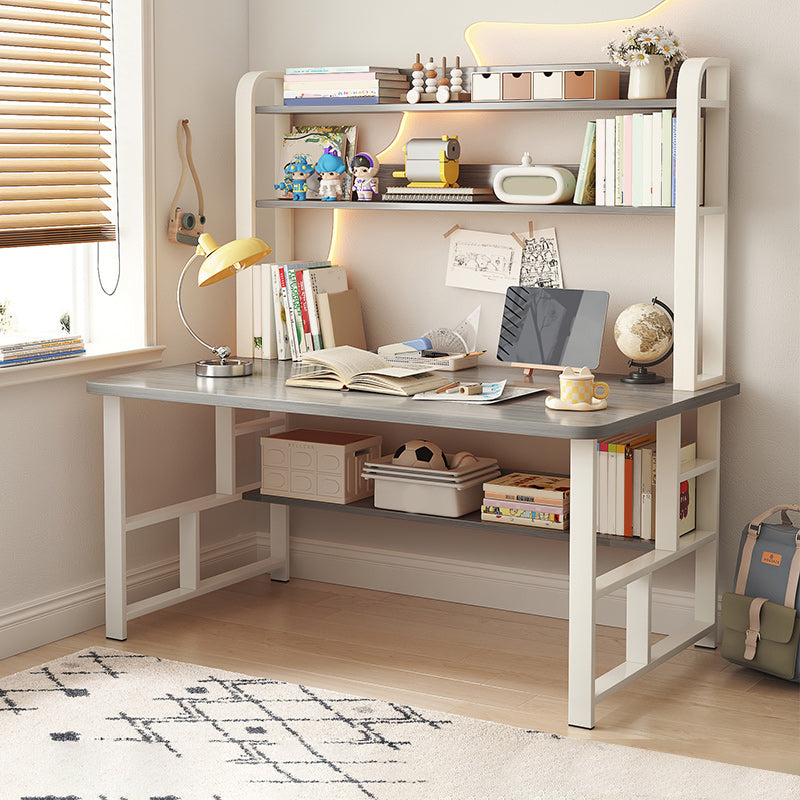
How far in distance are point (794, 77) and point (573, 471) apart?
1245 millimetres

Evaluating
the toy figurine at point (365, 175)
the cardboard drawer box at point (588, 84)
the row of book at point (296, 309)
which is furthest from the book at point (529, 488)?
the cardboard drawer box at point (588, 84)

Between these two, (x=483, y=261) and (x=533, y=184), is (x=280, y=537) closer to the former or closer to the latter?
(x=483, y=261)

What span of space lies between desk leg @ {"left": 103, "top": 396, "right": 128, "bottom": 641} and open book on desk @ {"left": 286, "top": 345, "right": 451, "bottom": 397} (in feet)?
1.62

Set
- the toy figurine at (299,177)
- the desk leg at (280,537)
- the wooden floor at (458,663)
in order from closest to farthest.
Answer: the wooden floor at (458,663) < the toy figurine at (299,177) < the desk leg at (280,537)

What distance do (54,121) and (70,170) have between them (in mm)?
135

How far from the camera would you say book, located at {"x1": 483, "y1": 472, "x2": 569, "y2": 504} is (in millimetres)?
3217

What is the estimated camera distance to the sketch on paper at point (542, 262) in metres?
3.53

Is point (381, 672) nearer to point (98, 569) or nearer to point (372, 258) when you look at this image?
point (98, 569)

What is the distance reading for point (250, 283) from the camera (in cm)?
367

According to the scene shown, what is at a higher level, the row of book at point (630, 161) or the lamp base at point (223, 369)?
the row of book at point (630, 161)

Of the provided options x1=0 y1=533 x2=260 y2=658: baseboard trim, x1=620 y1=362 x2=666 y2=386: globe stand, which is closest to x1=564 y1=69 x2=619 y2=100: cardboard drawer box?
x1=620 y1=362 x2=666 y2=386: globe stand

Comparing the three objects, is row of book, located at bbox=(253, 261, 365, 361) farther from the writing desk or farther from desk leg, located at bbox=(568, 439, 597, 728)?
desk leg, located at bbox=(568, 439, 597, 728)

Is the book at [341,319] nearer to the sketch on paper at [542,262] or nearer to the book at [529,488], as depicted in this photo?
the sketch on paper at [542,262]

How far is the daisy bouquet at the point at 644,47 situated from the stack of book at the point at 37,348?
163 cm
